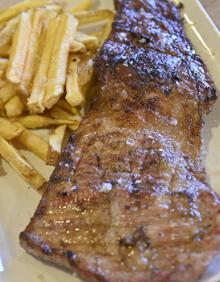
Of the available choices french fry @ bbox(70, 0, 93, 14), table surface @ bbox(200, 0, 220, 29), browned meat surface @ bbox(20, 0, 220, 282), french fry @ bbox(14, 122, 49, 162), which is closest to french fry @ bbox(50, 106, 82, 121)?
french fry @ bbox(14, 122, 49, 162)

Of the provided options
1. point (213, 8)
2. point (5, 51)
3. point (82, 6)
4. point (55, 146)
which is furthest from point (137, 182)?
point (213, 8)

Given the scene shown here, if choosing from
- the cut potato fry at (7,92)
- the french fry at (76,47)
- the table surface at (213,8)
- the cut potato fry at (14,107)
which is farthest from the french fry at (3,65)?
the table surface at (213,8)

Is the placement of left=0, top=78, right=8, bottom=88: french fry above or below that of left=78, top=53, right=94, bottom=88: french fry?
below

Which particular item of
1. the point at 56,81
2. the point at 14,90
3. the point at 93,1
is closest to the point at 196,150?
the point at 56,81

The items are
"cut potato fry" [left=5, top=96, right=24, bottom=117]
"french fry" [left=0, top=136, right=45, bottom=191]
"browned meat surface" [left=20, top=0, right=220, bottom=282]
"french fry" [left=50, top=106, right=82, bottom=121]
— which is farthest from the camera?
"french fry" [left=50, top=106, right=82, bottom=121]

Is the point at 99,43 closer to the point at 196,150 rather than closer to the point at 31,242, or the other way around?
the point at 196,150

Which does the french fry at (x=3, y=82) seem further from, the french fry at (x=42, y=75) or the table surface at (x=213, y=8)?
the table surface at (x=213, y=8)

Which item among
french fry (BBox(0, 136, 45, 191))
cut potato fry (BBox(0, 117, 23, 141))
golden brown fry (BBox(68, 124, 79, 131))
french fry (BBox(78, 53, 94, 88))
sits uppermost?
french fry (BBox(78, 53, 94, 88))

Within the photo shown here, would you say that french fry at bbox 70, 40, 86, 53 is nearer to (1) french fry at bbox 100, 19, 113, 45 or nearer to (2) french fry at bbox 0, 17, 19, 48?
(1) french fry at bbox 100, 19, 113, 45

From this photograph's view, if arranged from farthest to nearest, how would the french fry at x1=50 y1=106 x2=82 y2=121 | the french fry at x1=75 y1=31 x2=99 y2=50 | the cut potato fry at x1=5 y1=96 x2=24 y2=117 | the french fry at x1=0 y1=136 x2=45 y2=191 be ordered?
the french fry at x1=75 y1=31 x2=99 y2=50 → the french fry at x1=50 y1=106 x2=82 y2=121 → the cut potato fry at x1=5 y1=96 x2=24 y2=117 → the french fry at x1=0 y1=136 x2=45 y2=191
